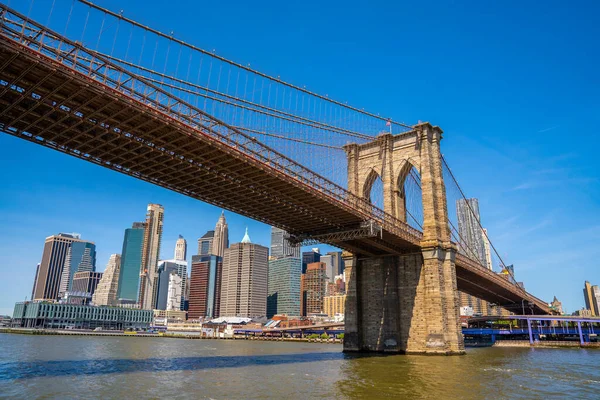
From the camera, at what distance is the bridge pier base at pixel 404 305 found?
45156 millimetres

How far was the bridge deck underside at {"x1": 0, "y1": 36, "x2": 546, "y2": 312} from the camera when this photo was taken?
806 inches

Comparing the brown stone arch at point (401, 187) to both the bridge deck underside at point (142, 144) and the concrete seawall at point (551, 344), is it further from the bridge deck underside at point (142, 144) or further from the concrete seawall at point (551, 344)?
the concrete seawall at point (551, 344)

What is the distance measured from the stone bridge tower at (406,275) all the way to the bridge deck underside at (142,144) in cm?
749

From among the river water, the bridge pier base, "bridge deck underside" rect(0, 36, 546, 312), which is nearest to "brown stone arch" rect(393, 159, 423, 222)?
the bridge pier base

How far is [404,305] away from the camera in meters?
47.8

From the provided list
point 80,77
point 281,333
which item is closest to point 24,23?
point 80,77

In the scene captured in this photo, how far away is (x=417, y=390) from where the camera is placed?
22.6 meters

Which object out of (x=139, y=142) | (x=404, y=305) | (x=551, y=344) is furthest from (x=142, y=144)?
(x=551, y=344)

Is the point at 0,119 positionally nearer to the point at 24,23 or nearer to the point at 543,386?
the point at 24,23

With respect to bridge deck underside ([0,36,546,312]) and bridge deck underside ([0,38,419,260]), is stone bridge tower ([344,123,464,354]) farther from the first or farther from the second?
bridge deck underside ([0,38,419,260])

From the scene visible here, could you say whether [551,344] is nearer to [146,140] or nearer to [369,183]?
[369,183]

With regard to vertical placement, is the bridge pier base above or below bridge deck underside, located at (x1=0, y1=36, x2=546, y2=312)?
below

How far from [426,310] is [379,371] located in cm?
1689

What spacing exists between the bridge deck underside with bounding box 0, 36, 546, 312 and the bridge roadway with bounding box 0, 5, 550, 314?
5 centimetres
